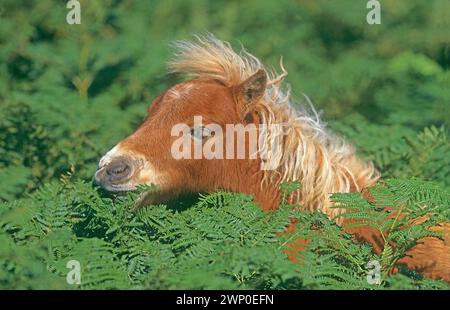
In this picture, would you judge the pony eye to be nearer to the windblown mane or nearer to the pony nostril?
the windblown mane

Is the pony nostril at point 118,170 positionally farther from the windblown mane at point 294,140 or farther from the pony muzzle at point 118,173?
the windblown mane at point 294,140

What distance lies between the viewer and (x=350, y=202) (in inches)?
216

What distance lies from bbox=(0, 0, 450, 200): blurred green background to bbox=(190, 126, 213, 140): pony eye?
1203 mm

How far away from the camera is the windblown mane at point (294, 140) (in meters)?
5.94

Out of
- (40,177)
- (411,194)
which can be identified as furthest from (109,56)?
(411,194)

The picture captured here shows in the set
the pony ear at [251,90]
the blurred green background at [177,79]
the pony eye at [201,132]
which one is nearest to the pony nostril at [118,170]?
the pony eye at [201,132]

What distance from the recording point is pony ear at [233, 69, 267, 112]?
5.94 meters

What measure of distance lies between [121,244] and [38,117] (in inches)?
108

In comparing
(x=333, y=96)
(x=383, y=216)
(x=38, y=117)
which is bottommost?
(x=383, y=216)

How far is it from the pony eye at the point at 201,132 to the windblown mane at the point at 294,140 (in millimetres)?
285

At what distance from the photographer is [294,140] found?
5984mm
